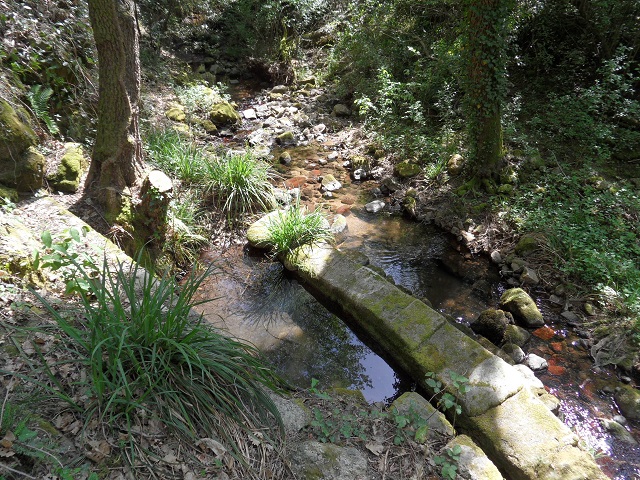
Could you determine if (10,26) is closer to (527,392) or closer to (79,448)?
(79,448)

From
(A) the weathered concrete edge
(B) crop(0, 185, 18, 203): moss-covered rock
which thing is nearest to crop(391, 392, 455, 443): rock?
(A) the weathered concrete edge

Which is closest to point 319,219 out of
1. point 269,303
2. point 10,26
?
point 269,303

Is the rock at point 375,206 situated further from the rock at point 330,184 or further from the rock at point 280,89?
the rock at point 280,89

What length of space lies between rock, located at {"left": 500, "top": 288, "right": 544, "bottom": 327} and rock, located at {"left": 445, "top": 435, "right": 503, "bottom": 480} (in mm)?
2110

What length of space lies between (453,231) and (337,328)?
2468 millimetres

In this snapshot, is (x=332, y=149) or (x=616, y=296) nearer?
(x=616, y=296)

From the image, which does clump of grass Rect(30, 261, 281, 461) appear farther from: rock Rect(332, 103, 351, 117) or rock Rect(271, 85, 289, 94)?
rock Rect(271, 85, 289, 94)

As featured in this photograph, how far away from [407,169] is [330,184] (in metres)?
1.34

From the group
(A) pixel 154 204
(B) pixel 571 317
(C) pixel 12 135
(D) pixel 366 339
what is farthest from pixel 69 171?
(B) pixel 571 317

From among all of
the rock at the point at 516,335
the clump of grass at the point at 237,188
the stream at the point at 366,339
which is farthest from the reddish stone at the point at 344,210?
the rock at the point at 516,335

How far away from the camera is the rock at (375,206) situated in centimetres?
609

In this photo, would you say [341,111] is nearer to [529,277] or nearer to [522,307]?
[529,277]

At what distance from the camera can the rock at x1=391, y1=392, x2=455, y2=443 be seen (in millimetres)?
2475

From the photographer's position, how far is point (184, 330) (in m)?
2.31
